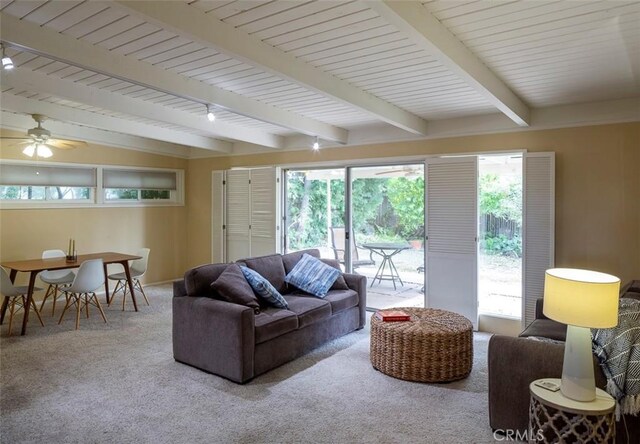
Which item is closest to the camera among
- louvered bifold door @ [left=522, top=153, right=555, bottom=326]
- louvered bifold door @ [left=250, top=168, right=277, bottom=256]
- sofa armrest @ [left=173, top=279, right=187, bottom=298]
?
sofa armrest @ [left=173, top=279, right=187, bottom=298]

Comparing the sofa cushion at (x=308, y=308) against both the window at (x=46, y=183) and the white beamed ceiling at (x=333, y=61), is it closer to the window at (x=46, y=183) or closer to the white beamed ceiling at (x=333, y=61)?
the white beamed ceiling at (x=333, y=61)

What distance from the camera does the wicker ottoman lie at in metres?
3.28

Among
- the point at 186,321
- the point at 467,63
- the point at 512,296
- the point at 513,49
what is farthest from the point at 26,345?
the point at 512,296

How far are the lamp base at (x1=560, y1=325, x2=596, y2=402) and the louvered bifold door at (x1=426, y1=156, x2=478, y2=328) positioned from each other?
8.62 ft

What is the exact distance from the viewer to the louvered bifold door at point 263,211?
6.30 metres

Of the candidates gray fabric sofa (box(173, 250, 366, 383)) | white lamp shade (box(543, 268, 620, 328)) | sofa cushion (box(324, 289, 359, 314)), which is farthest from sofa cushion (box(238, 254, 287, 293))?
white lamp shade (box(543, 268, 620, 328))

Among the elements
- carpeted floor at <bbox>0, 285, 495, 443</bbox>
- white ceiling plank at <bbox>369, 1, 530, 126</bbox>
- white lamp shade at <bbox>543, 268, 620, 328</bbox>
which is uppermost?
white ceiling plank at <bbox>369, 1, 530, 126</bbox>

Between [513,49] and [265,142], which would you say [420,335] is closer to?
[513,49]

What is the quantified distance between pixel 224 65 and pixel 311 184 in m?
3.27

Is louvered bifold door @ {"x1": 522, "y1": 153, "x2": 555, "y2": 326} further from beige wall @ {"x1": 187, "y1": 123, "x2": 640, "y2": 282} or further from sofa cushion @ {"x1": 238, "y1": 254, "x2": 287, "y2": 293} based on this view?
sofa cushion @ {"x1": 238, "y1": 254, "x2": 287, "y2": 293}

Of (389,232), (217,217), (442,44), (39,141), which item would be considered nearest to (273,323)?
(442,44)

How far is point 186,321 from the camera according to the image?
359 centimetres

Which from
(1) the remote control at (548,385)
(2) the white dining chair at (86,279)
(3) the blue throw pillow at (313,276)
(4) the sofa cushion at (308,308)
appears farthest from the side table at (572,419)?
(2) the white dining chair at (86,279)

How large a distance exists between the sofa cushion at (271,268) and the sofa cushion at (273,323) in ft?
2.09
